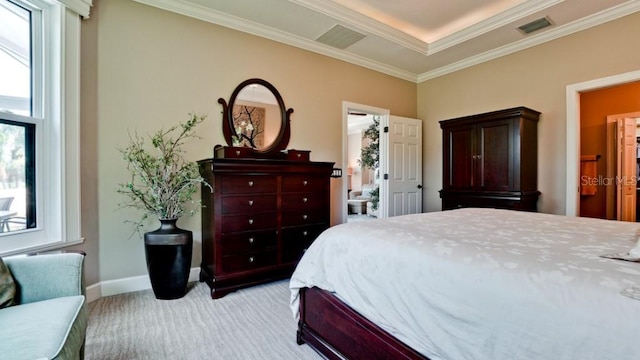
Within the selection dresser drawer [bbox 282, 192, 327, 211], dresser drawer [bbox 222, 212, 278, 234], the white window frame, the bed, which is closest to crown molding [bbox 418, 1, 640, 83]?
the bed

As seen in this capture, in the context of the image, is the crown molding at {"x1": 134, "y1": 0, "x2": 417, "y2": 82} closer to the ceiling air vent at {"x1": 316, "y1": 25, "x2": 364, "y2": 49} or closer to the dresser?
the ceiling air vent at {"x1": 316, "y1": 25, "x2": 364, "y2": 49}

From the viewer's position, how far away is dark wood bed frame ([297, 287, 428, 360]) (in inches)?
51.5

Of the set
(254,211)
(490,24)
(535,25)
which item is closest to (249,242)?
(254,211)

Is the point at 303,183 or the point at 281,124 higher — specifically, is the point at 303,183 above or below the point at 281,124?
below

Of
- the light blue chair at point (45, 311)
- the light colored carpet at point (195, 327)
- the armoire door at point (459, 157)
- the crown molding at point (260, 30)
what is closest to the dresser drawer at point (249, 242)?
the light colored carpet at point (195, 327)

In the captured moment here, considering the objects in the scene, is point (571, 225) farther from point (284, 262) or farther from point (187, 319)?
point (187, 319)

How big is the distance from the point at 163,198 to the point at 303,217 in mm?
1365

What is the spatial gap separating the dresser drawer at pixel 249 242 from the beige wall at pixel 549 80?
3.05 m

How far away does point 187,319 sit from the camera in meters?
2.32

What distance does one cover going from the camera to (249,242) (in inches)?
115

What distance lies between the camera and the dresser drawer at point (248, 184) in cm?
280

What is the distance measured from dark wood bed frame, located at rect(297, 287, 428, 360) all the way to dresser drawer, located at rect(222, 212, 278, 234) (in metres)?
1.21

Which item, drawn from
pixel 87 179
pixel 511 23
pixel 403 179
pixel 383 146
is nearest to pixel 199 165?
pixel 87 179

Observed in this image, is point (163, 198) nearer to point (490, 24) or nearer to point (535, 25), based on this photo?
point (490, 24)
